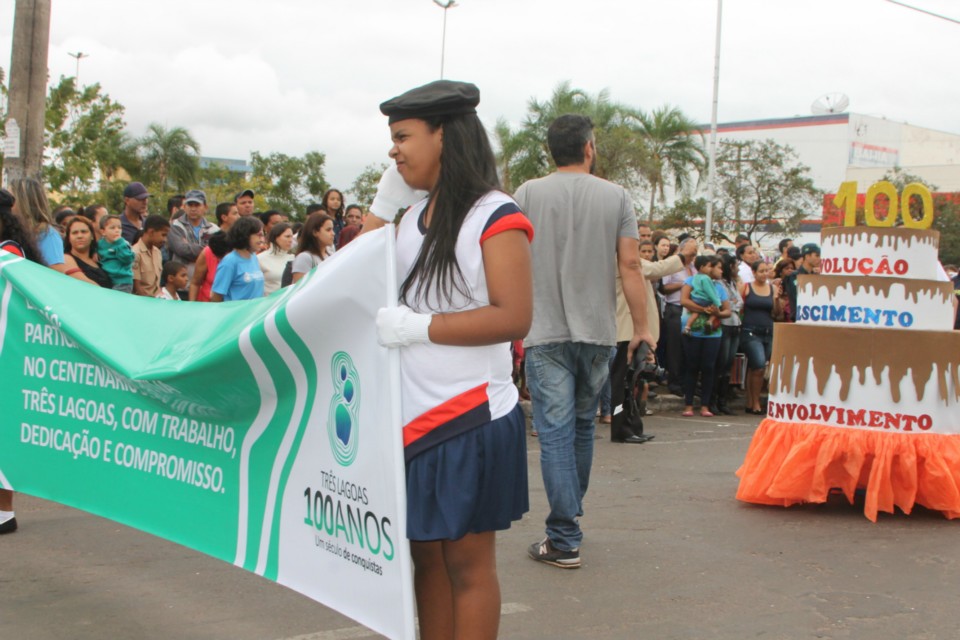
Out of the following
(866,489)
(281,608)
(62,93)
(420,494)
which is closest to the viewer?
(420,494)

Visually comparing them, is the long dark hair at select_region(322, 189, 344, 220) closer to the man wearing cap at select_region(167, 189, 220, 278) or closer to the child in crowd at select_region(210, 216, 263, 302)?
the man wearing cap at select_region(167, 189, 220, 278)

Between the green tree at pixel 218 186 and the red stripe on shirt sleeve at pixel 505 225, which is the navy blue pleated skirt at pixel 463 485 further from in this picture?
the green tree at pixel 218 186

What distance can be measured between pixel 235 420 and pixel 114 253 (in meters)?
5.18

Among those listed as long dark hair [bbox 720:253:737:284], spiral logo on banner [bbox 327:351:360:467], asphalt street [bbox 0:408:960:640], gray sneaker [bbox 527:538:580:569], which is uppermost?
long dark hair [bbox 720:253:737:284]

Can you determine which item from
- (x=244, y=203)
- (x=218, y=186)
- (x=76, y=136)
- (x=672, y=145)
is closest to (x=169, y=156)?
(x=218, y=186)

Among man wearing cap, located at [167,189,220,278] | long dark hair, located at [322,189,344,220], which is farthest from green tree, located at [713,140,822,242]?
man wearing cap, located at [167,189,220,278]

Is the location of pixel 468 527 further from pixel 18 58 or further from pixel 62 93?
pixel 62 93

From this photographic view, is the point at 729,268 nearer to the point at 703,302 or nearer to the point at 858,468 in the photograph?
the point at 703,302

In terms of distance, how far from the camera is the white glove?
102 inches

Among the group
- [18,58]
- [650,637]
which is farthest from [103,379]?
[18,58]

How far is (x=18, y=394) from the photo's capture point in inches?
164

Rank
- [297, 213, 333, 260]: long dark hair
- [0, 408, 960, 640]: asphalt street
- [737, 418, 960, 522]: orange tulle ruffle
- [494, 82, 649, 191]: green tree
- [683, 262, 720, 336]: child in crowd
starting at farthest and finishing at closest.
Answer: [494, 82, 649, 191]: green tree → [683, 262, 720, 336]: child in crowd → [297, 213, 333, 260]: long dark hair → [737, 418, 960, 522]: orange tulle ruffle → [0, 408, 960, 640]: asphalt street

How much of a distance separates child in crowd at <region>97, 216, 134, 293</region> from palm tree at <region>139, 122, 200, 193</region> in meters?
30.6

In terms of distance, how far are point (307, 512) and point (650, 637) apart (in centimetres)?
168
